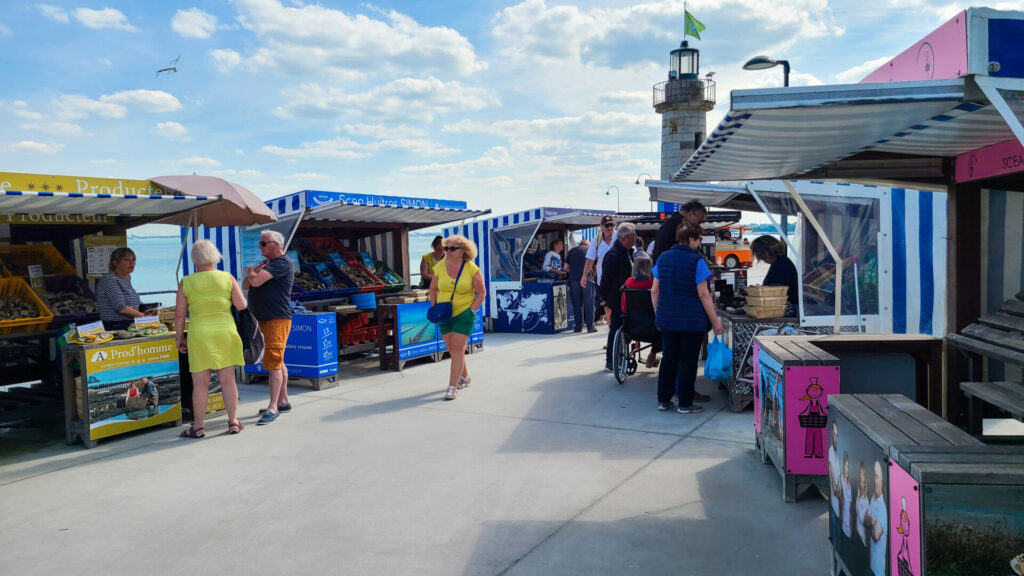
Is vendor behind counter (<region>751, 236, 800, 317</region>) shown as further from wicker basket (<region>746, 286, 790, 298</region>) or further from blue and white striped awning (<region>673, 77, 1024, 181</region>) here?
blue and white striped awning (<region>673, 77, 1024, 181</region>)

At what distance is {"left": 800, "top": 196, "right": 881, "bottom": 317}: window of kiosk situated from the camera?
6.89m

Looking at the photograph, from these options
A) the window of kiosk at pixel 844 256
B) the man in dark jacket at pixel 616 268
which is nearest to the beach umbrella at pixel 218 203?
the man in dark jacket at pixel 616 268

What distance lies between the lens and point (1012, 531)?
2.05m

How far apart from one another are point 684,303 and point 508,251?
703 centimetres

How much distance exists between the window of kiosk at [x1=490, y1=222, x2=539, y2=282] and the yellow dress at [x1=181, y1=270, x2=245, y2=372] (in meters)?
7.09

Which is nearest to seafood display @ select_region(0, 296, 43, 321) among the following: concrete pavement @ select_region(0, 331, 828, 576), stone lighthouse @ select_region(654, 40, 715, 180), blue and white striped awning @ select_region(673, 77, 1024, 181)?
concrete pavement @ select_region(0, 331, 828, 576)

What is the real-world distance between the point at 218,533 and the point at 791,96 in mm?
3603

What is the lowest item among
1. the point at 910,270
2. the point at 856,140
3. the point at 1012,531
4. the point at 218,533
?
the point at 218,533

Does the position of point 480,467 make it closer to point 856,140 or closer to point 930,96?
point 856,140

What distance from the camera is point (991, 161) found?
404cm

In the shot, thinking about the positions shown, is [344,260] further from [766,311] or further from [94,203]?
[766,311]

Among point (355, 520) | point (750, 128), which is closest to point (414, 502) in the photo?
point (355, 520)

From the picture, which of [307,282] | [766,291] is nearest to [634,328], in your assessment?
[766,291]

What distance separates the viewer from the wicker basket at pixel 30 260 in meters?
6.74
